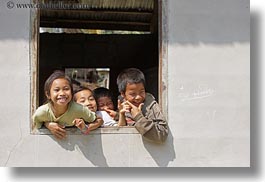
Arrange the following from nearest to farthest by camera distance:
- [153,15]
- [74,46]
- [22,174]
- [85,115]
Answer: [85,115], [22,174], [153,15], [74,46]

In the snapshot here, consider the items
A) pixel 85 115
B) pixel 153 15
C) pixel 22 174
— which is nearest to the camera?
pixel 85 115

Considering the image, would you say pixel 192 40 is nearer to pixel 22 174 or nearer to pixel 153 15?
pixel 22 174

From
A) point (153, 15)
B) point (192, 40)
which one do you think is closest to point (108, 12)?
point (153, 15)

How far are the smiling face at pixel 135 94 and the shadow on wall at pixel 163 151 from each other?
0.93 ft

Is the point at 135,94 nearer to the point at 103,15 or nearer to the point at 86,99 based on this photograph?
the point at 86,99

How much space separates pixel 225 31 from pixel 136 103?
74cm

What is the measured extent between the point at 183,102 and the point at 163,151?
340 millimetres

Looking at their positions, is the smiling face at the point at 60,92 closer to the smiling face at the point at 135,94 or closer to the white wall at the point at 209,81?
the smiling face at the point at 135,94

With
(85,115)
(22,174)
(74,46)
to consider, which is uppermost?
(74,46)

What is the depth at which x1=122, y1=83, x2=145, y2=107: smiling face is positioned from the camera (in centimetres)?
290

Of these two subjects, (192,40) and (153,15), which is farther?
(153,15)

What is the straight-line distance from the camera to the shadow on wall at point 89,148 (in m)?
2.83

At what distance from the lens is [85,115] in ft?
8.99

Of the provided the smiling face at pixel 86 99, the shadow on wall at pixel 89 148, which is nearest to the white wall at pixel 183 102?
the shadow on wall at pixel 89 148
